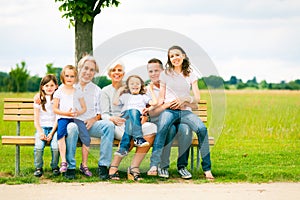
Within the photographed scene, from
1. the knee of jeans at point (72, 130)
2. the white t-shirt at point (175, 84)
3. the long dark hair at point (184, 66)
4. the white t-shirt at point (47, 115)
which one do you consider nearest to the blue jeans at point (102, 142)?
the knee of jeans at point (72, 130)

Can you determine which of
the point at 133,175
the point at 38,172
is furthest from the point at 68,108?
the point at 133,175

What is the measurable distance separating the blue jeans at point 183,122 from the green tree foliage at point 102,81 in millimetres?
791

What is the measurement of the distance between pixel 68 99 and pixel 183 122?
4.17 ft

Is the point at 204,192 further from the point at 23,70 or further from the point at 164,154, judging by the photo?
the point at 23,70

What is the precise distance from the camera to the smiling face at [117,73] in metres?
6.61

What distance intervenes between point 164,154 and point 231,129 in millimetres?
5741

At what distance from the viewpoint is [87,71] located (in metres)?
6.62

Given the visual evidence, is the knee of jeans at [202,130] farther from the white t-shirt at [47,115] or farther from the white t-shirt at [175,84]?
the white t-shirt at [47,115]

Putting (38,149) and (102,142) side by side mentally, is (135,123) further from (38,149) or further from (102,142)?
(38,149)

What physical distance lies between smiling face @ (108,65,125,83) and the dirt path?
1161mm

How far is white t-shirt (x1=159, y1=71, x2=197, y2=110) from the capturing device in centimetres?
662

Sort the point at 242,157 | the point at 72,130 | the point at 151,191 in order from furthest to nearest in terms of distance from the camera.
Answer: the point at 242,157 → the point at 72,130 → the point at 151,191

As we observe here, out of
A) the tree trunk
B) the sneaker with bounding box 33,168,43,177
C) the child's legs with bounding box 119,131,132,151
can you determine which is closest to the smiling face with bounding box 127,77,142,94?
the child's legs with bounding box 119,131,132,151

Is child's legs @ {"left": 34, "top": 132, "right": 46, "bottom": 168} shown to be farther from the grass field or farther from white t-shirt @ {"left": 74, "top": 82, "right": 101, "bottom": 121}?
white t-shirt @ {"left": 74, "top": 82, "right": 101, "bottom": 121}
